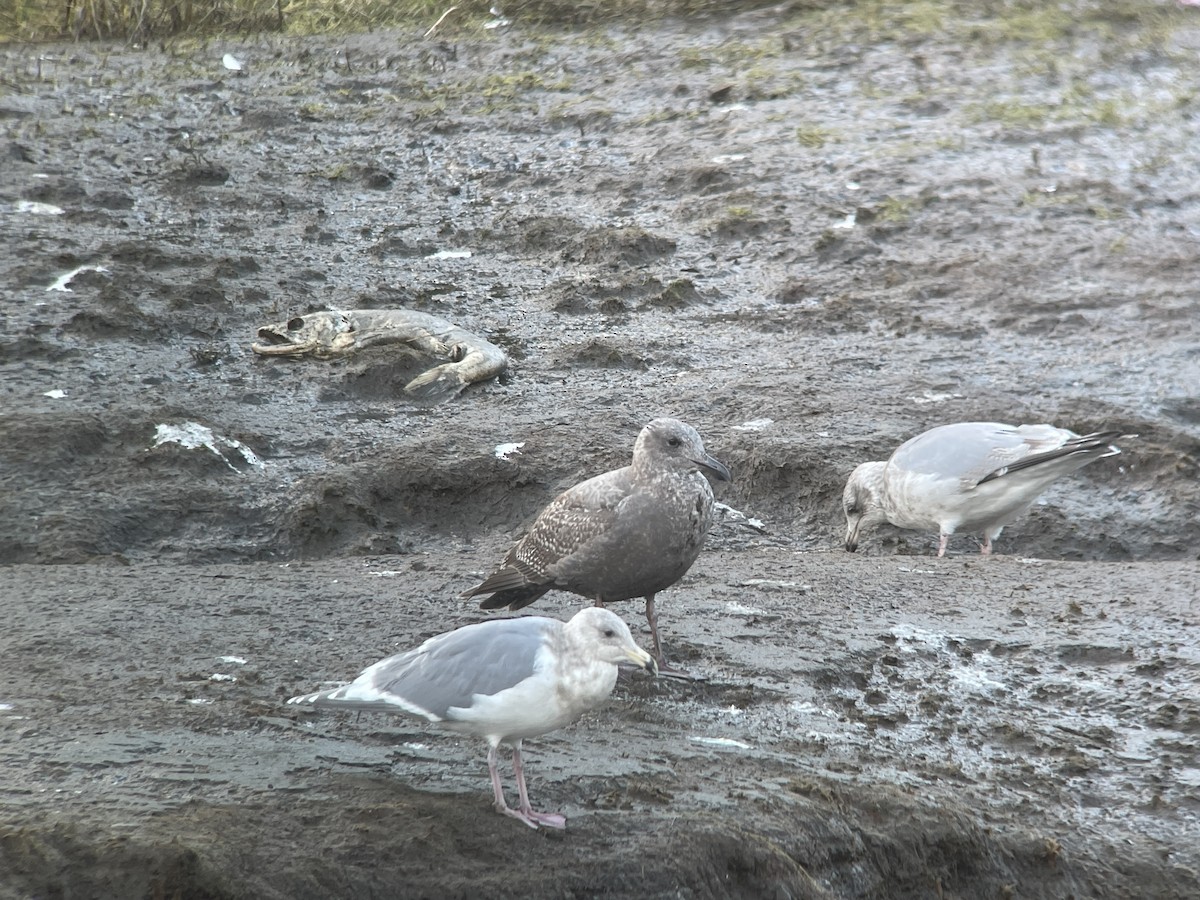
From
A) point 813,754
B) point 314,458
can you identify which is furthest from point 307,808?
point 314,458

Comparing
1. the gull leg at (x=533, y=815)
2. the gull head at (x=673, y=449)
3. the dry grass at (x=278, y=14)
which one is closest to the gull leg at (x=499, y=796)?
the gull leg at (x=533, y=815)

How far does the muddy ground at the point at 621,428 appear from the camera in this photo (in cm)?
380

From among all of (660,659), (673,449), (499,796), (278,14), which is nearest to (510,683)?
(499,796)

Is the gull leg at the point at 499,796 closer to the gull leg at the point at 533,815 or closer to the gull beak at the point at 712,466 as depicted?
the gull leg at the point at 533,815

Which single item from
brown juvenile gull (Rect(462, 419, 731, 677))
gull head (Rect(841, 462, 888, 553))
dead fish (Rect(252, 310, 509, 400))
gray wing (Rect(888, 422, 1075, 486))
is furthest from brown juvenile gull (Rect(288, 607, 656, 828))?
dead fish (Rect(252, 310, 509, 400))

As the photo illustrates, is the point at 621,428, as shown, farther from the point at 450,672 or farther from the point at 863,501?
the point at 450,672

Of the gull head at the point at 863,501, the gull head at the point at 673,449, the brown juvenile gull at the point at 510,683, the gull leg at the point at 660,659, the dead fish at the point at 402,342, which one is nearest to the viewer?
the brown juvenile gull at the point at 510,683

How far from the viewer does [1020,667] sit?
5000 millimetres

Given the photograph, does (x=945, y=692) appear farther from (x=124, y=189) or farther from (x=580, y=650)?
(x=124, y=189)

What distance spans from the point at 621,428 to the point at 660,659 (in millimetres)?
2724

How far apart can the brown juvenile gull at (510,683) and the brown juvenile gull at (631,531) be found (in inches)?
43.3

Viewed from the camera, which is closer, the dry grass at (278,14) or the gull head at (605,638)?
the gull head at (605,638)

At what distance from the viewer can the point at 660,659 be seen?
4859mm

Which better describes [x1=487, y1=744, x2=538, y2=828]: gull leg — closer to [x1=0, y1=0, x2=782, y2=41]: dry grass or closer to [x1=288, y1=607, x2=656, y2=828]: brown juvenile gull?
[x1=288, y1=607, x2=656, y2=828]: brown juvenile gull
